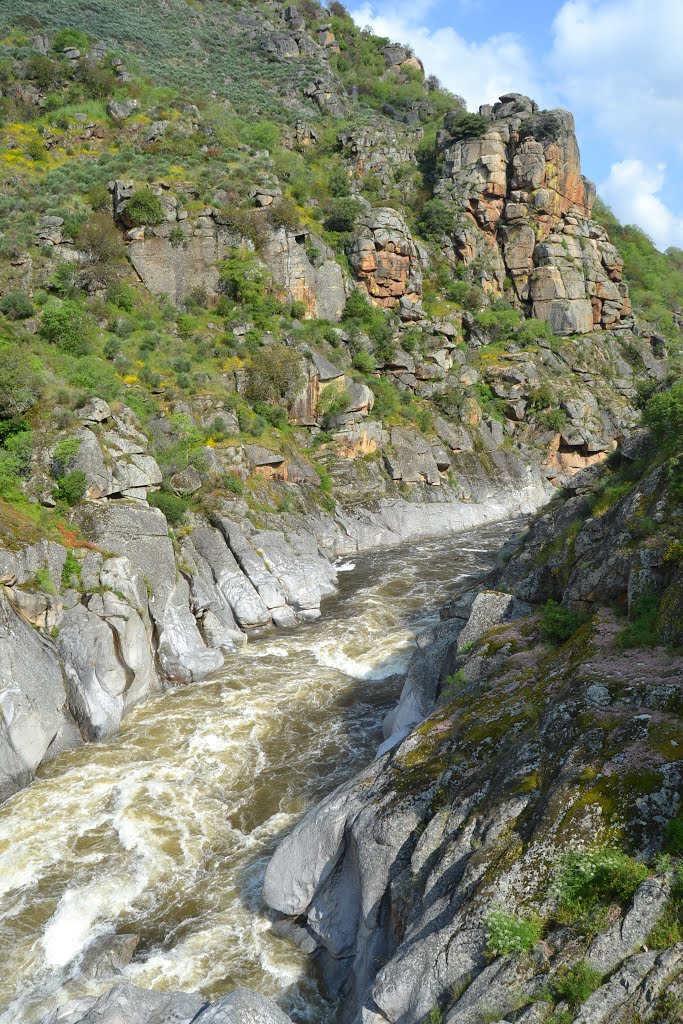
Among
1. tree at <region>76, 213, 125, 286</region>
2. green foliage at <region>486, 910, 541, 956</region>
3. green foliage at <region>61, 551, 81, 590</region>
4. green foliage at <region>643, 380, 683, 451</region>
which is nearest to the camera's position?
green foliage at <region>486, 910, 541, 956</region>

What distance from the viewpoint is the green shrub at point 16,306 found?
31.8m

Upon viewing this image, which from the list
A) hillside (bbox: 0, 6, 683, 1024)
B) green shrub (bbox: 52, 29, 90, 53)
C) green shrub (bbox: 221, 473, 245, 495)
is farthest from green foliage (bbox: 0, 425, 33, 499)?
green shrub (bbox: 52, 29, 90, 53)

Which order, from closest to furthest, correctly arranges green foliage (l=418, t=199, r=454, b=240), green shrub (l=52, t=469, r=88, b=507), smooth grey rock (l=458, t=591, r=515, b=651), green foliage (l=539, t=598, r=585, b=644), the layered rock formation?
green foliage (l=539, t=598, r=585, b=644) < smooth grey rock (l=458, t=591, r=515, b=651) < green shrub (l=52, t=469, r=88, b=507) < the layered rock formation < green foliage (l=418, t=199, r=454, b=240)

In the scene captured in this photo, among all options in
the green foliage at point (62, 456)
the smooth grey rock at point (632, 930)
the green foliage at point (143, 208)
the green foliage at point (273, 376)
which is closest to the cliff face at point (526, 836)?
the smooth grey rock at point (632, 930)

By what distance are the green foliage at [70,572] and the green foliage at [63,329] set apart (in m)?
17.3

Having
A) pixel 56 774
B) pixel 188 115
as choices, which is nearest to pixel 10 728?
pixel 56 774

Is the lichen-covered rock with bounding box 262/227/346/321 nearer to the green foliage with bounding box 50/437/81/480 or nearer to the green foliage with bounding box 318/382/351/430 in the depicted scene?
the green foliage with bounding box 318/382/351/430

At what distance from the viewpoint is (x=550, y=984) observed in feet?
16.5

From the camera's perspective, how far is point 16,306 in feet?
105

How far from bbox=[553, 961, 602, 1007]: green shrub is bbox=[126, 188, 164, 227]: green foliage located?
4545 centimetres

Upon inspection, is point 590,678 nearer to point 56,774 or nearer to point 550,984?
point 550,984

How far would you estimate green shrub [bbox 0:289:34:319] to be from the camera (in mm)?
31781

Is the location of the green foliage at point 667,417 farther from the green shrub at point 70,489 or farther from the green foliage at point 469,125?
the green foliage at point 469,125

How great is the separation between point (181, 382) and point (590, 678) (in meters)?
29.1
